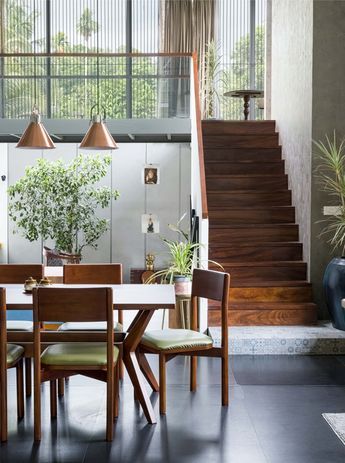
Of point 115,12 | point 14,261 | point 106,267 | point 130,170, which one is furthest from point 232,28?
point 106,267

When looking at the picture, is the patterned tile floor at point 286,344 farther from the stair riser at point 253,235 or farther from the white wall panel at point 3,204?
the white wall panel at point 3,204

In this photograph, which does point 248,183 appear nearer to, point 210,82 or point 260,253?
point 260,253

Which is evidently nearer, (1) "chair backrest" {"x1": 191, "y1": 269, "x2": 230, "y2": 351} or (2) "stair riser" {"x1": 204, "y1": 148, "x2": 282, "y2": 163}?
(1) "chair backrest" {"x1": 191, "y1": 269, "x2": 230, "y2": 351}

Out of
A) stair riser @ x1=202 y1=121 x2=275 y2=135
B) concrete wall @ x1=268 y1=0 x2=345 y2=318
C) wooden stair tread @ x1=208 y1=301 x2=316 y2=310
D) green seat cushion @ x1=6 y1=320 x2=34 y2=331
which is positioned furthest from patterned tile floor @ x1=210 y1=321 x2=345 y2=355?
stair riser @ x1=202 y1=121 x2=275 y2=135

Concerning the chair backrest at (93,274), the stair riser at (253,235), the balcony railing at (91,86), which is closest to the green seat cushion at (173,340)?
the chair backrest at (93,274)

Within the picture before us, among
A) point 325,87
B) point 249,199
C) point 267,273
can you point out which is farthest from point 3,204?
point 325,87

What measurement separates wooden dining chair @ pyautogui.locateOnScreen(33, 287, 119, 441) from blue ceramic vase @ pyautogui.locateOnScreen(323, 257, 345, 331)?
3.07 meters

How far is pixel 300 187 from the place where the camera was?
819 centimetres

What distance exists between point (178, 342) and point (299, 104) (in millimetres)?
4424

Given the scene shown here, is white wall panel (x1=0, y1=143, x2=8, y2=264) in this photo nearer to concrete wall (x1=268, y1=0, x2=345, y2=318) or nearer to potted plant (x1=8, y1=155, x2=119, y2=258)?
potted plant (x1=8, y1=155, x2=119, y2=258)

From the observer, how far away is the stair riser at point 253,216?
332 inches

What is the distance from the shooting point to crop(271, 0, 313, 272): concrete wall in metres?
7.83

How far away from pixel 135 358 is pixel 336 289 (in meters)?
2.73

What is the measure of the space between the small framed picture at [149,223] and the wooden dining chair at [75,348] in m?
8.15
